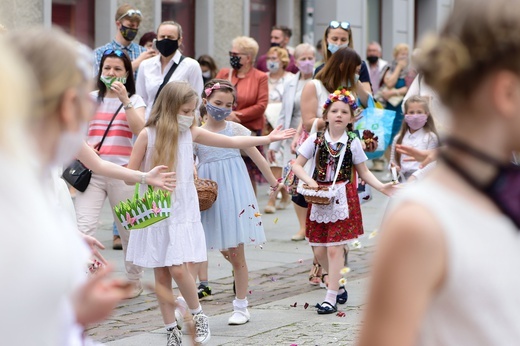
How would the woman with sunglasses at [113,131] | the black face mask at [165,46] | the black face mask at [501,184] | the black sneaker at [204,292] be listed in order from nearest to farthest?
the black face mask at [501,184]
the woman with sunglasses at [113,131]
the black sneaker at [204,292]
the black face mask at [165,46]

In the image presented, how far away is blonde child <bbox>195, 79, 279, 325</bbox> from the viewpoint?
309 inches

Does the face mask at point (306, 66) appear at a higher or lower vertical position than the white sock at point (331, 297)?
higher

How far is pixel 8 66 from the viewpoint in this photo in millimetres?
2164

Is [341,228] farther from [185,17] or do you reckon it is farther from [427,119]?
[185,17]

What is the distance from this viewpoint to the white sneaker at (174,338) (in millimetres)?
6676

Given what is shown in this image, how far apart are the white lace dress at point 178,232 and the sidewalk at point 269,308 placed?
51cm

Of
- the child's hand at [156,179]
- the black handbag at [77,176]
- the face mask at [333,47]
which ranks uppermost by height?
the face mask at [333,47]

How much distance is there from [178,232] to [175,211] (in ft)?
0.45

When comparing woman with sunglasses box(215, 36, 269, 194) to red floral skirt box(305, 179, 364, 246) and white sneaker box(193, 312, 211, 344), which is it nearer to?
red floral skirt box(305, 179, 364, 246)

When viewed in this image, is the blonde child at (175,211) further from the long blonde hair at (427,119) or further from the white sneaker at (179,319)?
the long blonde hair at (427,119)

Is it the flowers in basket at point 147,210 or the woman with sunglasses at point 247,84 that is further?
the woman with sunglasses at point 247,84

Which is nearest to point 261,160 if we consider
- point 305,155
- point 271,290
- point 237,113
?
point 305,155

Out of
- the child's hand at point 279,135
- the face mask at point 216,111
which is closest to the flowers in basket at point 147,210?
the child's hand at point 279,135

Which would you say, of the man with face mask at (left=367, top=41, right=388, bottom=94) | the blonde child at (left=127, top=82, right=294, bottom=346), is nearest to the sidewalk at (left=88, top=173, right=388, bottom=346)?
the blonde child at (left=127, top=82, right=294, bottom=346)
